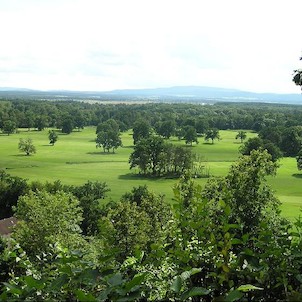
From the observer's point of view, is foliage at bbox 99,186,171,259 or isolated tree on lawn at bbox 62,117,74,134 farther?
isolated tree on lawn at bbox 62,117,74,134

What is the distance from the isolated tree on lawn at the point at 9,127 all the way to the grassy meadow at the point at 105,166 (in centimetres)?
557

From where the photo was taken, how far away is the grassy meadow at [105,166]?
2510 inches

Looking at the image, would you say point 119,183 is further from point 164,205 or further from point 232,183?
point 232,183

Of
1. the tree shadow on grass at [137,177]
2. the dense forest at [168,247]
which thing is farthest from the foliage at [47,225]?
the tree shadow on grass at [137,177]

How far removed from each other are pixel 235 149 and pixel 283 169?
86.9 feet

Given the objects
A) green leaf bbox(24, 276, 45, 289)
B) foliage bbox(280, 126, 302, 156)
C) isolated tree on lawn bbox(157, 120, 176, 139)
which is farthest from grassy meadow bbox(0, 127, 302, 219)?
green leaf bbox(24, 276, 45, 289)

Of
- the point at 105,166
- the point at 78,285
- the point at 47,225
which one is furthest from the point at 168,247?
the point at 105,166

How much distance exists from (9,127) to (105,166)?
194 ft

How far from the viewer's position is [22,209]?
32.8 metres

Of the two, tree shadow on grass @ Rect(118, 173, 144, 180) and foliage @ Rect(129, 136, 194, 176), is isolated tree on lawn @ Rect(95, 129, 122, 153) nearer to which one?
foliage @ Rect(129, 136, 194, 176)

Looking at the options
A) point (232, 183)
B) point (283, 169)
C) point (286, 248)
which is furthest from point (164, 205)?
point (283, 169)

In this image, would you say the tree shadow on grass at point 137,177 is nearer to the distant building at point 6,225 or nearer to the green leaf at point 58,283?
the distant building at point 6,225

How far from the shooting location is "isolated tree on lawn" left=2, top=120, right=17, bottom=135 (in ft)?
431

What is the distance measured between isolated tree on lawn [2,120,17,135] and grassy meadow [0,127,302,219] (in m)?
5.57
